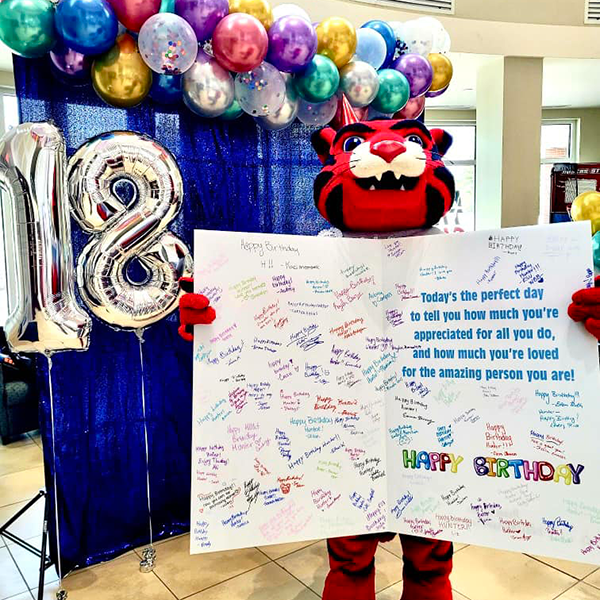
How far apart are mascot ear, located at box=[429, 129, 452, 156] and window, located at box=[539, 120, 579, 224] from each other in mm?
6890

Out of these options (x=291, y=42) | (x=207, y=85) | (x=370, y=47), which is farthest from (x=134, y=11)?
(x=370, y=47)

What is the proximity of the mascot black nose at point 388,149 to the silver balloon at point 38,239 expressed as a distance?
3.64 feet

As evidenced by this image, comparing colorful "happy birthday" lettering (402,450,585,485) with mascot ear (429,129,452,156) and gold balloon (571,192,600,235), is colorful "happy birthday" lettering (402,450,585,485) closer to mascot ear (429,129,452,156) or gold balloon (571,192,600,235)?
mascot ear (429,129,452,156)

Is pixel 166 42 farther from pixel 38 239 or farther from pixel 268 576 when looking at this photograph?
pixel 268 576

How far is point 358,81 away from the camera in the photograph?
7.89 ft

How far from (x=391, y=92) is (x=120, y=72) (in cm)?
117

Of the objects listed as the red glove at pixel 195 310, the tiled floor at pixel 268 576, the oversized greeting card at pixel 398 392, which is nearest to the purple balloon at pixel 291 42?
the oversized greeting card at pixel 398 392

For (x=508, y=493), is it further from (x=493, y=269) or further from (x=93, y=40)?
(x=93, y=40)

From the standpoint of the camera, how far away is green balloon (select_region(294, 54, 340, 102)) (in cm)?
231

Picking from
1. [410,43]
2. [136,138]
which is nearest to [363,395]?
[136,138]

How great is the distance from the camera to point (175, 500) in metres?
2.70

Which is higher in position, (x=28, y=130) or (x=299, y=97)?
(x=299, y=97)

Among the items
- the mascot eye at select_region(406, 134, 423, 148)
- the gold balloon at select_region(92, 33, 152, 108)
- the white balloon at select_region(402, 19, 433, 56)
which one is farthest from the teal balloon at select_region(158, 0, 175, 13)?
the white balloon at select_region(402, 19, 433, 56)

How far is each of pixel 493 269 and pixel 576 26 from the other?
14.5 feet
